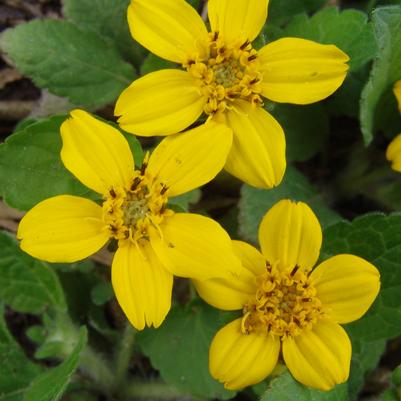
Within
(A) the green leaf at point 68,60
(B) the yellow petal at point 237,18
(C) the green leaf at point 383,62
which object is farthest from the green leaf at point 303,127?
(B) the yellow petal at point 237,18

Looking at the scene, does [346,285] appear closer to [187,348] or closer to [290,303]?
[290,303]

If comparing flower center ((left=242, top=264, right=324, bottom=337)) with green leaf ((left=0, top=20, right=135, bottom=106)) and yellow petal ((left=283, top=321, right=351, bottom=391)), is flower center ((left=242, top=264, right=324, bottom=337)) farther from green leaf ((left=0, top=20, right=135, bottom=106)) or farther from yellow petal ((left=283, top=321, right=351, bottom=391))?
green leaf ((left=0, top=20, right=135, bottom=106))

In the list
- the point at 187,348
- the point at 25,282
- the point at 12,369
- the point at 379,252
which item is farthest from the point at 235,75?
the point at 12,369

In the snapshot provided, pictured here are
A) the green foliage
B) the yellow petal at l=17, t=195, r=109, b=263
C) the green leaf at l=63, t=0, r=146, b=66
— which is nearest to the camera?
the yellow petal at l=17, t=195, r=109, b=263

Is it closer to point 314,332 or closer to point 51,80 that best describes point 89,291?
point 51,80

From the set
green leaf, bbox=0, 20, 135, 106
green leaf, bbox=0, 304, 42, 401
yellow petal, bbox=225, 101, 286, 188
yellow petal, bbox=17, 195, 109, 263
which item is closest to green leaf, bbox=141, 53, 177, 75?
green leaf, bbox=0, 20, 135, 106

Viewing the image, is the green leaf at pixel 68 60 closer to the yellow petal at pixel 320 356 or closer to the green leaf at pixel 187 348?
the green leaf at pixel 187 348
